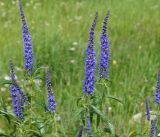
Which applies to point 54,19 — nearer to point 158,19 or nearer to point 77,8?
point 77,8

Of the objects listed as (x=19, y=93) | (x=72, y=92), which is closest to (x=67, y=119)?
(x=72, y=92)

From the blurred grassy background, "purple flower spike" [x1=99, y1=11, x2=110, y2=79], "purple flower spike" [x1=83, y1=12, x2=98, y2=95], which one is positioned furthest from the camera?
the blurred grassy background

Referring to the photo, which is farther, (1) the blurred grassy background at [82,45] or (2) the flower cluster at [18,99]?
(1) the blurred grassy background at [82,45]

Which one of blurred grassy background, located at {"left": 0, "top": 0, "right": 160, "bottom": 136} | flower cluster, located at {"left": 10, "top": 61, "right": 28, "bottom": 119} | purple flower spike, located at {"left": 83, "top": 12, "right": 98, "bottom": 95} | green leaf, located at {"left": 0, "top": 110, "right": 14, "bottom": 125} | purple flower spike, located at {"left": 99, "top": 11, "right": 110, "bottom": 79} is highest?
blurred grassy background, located at {"left": 0, "top": 0, "right": 160, "bottom": 136}

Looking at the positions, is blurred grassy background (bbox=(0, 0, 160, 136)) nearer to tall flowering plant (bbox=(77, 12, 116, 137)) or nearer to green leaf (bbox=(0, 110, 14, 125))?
tall flowering plant (bbox=(77, 12, 116, 137))

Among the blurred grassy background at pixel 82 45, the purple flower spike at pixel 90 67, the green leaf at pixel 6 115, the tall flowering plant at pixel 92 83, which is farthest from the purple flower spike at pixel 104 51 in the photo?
the blurred grassy background at pixel 82 45

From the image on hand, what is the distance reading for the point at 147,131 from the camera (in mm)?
3342

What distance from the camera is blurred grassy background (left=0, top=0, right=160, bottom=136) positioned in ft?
16.3

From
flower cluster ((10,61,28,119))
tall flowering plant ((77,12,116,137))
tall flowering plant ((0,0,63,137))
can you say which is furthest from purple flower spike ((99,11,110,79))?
flower cluster ((10,61,28,119))

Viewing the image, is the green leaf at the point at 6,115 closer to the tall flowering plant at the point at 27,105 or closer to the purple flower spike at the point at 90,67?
the tall flowering plant at the point at 27,105

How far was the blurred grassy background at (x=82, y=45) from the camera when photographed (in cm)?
498

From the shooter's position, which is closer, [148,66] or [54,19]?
[148,66]

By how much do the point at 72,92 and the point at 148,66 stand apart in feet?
3.29

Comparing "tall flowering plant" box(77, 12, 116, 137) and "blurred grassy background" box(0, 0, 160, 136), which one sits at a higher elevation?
"blurred grassy background" box(0, 0, 160, 136)
